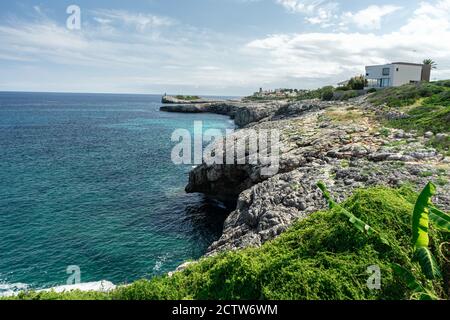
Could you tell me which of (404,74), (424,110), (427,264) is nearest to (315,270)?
(427,264)

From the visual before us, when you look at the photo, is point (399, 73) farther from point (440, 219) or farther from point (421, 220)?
point (421, 220)

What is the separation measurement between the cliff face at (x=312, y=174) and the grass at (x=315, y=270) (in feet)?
19.0

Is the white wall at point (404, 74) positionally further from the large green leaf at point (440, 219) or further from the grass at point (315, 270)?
the large green leaf at point (440, 219)

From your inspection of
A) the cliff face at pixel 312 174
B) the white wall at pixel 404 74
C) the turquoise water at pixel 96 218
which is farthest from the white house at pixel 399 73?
the turquoise water at pixel 96 218

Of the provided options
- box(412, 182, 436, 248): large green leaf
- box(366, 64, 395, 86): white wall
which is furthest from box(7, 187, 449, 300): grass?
box(366, 64, 395, 86): white wall

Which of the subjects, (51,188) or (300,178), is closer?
(300,178)

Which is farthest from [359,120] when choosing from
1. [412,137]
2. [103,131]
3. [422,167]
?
[103,131]

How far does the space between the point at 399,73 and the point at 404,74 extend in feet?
4.72

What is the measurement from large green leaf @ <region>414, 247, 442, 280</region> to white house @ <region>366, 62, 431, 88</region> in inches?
3259

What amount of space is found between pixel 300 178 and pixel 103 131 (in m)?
77.6

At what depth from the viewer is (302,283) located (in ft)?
30.5

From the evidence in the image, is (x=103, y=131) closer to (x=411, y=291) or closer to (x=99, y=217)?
(x=99, y=217)

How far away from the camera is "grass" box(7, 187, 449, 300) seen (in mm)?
9242

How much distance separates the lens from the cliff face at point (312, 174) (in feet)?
62.2
